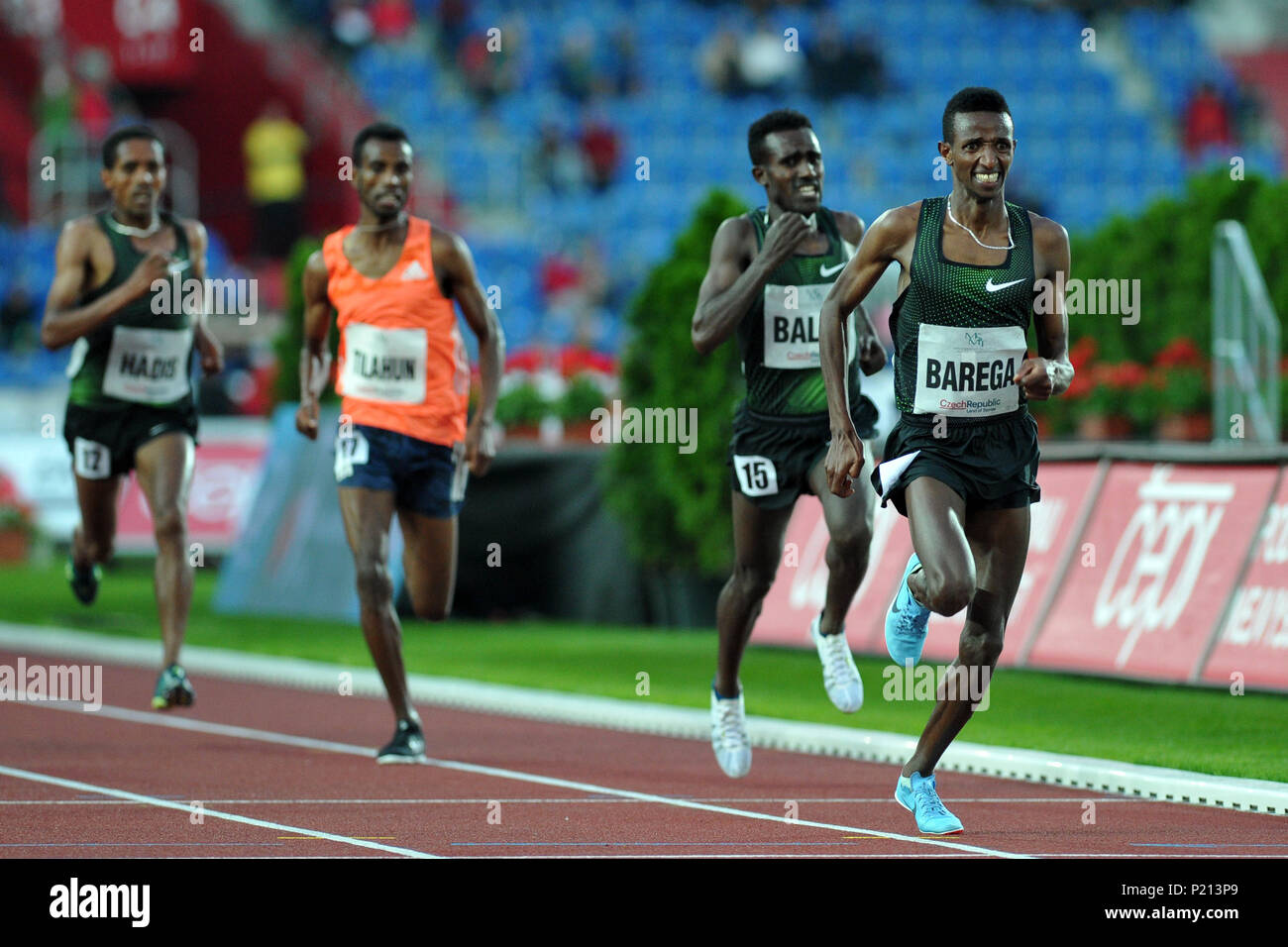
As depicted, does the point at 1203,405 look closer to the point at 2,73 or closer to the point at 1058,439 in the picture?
the point at 1058,439

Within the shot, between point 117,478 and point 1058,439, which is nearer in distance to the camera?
point 117,478

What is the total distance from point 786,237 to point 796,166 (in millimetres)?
468

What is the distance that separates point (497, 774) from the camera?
901cm

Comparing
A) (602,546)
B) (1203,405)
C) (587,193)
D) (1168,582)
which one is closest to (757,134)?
(1168,582)

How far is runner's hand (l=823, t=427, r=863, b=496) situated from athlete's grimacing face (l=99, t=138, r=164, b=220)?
4.70 m

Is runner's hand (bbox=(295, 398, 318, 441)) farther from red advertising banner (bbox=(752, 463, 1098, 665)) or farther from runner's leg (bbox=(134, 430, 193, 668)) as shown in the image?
red advertising banner (bbox=(752, 463, 1098, 665))

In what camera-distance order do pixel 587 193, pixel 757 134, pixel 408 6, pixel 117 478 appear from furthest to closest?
1. pixel 408 6
2. pixel 587 193
3. pixel 117 478
4. pixel 757 134

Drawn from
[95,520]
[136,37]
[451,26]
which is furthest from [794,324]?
[136,37]

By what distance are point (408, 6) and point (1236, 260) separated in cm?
2137

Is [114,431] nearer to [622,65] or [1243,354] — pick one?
[1243,354]

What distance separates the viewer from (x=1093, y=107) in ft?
112

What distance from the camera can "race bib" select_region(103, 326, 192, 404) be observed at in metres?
10.6

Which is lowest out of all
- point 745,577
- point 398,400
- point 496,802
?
point 496,802
